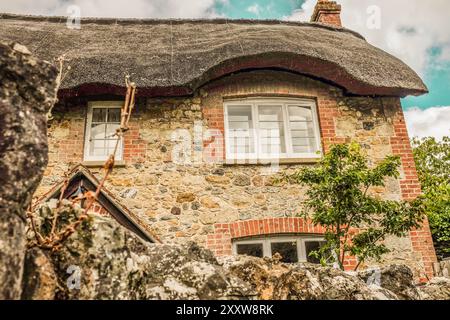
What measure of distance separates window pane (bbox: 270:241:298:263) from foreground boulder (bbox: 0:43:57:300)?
5.06 m

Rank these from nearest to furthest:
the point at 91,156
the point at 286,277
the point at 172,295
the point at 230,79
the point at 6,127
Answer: the point at 6,127 → the point at 172,295 → the point at 286,277 → the point at 91,156 → the point at 230,79

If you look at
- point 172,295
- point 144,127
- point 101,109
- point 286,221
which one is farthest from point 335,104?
point 172,295

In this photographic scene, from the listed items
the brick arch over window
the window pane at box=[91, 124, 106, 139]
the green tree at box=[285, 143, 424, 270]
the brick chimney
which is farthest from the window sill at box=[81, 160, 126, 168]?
the brick chimney

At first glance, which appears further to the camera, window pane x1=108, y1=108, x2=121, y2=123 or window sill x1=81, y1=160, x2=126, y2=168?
window pane x1=108, y1=108, x2=121, y2=123

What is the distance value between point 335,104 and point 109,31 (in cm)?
528

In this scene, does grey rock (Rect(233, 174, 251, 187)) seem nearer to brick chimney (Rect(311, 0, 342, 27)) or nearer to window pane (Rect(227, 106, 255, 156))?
window pane (Rect(227, 106, 255, 156))

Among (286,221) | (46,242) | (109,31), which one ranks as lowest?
(46,242)

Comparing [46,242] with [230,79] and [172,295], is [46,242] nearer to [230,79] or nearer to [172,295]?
[172,295]

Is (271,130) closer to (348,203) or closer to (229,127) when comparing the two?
(229,127)

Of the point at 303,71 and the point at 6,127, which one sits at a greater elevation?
the point at 303,71

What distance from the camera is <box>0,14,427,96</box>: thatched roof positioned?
20.4 ft

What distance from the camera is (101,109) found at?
6.78m

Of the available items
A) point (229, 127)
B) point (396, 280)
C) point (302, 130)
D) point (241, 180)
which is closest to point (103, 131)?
point (229, 127)

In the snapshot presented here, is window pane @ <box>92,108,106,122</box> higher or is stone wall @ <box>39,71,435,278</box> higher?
window pane @ <box>92,108,106,122</box>
